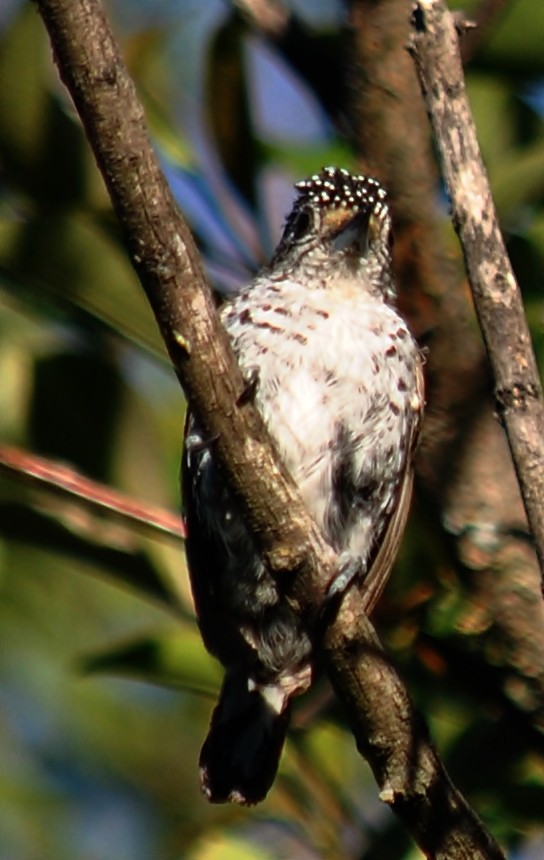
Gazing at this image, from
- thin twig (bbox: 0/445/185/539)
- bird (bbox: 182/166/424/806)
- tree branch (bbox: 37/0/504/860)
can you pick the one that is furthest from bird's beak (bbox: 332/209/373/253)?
tree branch (bbox: 37/0/504/860)

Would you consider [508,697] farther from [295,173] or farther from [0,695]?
[0,695]

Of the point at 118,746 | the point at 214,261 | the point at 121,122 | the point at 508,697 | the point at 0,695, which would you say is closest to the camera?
the point at 121,122

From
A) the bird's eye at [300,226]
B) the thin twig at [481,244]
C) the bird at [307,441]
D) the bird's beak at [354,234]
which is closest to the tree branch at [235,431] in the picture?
the thin twig at [481,244]

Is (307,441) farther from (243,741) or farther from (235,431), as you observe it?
(235,431)

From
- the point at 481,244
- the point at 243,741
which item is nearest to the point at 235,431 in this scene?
the point at 481,244

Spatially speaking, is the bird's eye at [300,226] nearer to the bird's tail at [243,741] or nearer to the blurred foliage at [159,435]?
the blurred foliage at [159,435]

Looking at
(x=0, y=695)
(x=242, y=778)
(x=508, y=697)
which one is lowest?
(x=0, y=695)

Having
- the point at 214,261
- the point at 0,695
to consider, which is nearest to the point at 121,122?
the point at 214,261

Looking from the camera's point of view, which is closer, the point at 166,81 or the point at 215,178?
the point at 215,178

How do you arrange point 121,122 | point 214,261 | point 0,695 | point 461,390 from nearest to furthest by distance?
point 121,122 → point 461,390 → point 214,261 → point 0,695
